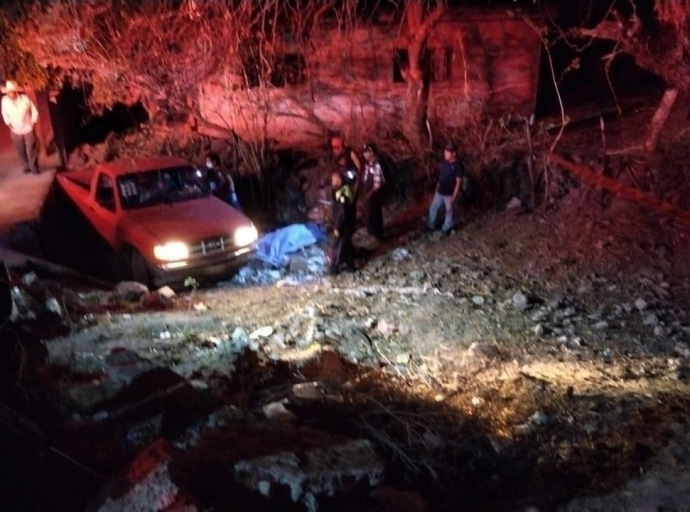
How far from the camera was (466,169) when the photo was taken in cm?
1270

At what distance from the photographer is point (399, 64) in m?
15.7

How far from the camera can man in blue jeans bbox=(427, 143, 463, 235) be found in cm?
1126

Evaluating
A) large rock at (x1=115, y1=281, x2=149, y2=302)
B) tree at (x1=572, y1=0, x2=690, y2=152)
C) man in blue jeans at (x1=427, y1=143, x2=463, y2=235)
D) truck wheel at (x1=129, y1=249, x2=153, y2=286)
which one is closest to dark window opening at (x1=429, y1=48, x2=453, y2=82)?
man in blue jeans at (x1=427, y1=143, x2=463, y2=235)

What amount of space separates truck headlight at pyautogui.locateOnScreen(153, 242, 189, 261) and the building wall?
5971 mm

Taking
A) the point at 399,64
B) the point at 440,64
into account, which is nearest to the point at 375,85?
the point at 399,64

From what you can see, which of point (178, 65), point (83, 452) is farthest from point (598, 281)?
point (178, 65)

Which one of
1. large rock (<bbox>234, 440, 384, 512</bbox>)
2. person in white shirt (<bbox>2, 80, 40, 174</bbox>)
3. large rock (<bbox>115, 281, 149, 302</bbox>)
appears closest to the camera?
large rock (<bbox>234, 440, 384, 512</bbox>)

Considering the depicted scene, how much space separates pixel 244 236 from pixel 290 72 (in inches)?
251

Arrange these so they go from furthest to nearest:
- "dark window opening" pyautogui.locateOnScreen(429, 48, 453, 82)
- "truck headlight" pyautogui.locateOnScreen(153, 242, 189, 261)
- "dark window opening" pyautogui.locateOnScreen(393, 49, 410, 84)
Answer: "dark window opening" pyautogui.locateOnScreen(429, 48, 453, 82), "dark window opening" pyautogui.locateOnScreen(393, 49, 410, 84), "truck headlight" pyautogui.locateOnScreen(153, 242, 189, 261)

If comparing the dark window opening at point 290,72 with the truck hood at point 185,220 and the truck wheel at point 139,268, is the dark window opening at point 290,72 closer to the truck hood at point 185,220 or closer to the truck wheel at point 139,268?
the truck hood at point 185,220

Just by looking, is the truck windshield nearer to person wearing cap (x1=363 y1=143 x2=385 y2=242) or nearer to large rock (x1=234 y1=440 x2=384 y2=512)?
person wearing cap (x1=363 y1=143 x2=385 y2=242)

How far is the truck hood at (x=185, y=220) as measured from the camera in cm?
995

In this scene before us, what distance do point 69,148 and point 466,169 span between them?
9.51 m

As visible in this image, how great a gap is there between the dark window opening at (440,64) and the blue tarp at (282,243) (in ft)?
19.3
